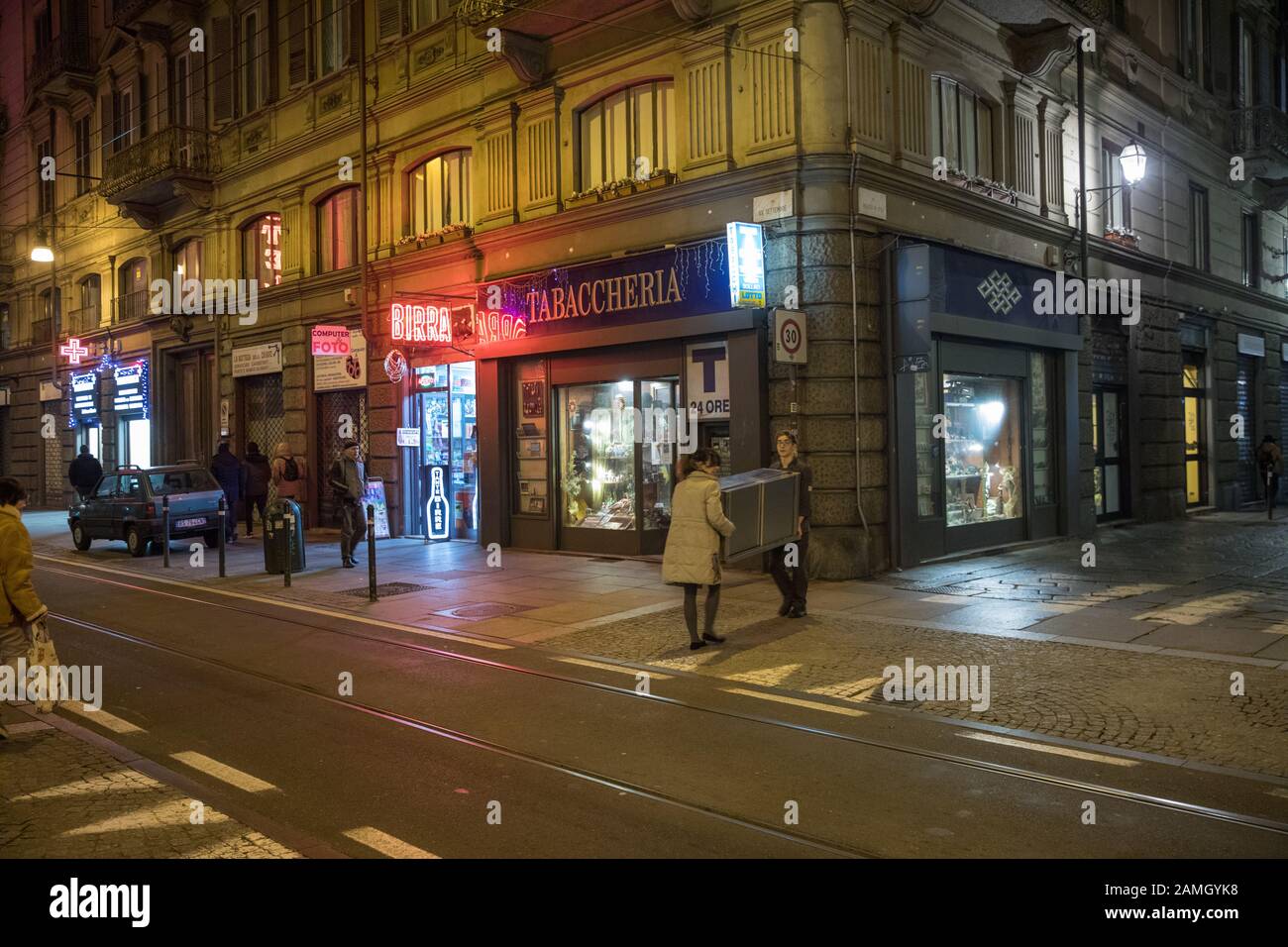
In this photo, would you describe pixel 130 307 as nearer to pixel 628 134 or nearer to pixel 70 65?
pixel 70 65

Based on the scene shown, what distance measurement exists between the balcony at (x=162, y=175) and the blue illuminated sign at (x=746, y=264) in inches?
667

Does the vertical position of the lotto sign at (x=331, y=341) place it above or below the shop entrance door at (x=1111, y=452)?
above

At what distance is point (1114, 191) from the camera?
1998cm

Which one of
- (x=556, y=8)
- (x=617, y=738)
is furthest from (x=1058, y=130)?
(x=617, y=738)

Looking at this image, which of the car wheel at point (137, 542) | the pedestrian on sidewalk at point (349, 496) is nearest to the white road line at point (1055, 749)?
the pedestrian on sidewalk at point (349, 496)

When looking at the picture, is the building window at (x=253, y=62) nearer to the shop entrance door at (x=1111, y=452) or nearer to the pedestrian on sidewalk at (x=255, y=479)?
the pedestrian on sidewalk at (x=255, y=479)

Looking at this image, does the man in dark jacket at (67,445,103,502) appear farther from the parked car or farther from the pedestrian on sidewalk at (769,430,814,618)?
the pedestrian on sidewalk at (769,430,814,618)

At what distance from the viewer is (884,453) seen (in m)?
14.2

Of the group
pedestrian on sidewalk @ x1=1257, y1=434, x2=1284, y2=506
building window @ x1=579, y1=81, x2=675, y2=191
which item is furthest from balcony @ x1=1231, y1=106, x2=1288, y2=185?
building window @ x1=579, y1=81, x2=675, y2=191

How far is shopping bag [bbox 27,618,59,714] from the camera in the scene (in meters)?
7.10

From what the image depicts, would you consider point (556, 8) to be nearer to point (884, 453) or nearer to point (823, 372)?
point (823, 372)

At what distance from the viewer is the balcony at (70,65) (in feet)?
98.4

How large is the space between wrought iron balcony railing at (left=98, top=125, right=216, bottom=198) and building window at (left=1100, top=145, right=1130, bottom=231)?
66.5ft
